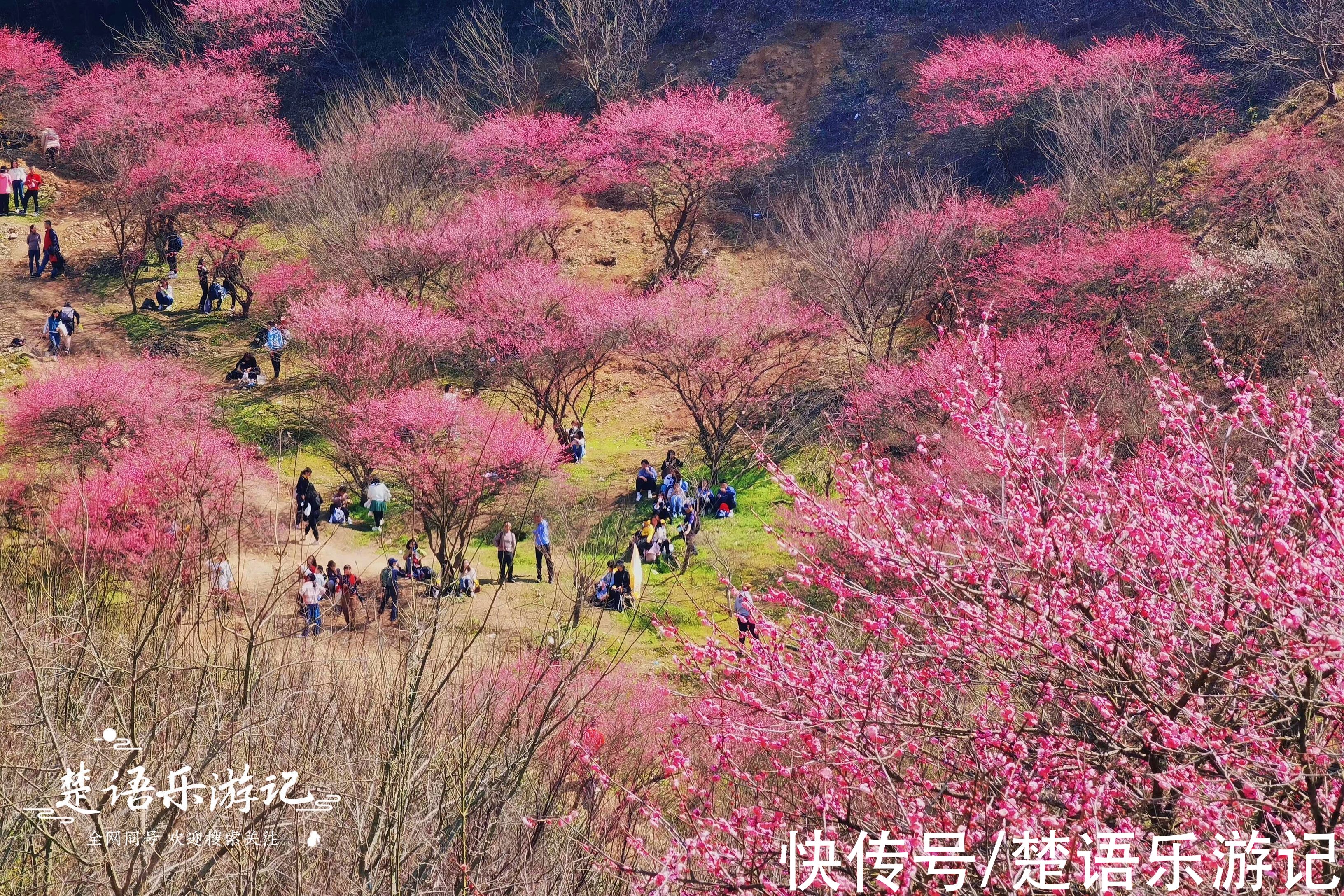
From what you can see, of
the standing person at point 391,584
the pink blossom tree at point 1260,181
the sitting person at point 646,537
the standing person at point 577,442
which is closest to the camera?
the standing person at point 391,584

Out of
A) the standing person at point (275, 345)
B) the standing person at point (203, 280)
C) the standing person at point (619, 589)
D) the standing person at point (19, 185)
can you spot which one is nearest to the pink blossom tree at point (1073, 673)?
the standing person at point (619, 589)

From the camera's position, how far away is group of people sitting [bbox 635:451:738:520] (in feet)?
71.1

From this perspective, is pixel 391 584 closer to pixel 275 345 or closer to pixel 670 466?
pixel 670 466

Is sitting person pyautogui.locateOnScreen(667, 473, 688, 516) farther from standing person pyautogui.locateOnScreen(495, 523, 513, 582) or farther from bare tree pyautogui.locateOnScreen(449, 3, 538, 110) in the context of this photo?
bare tree pyautogui.locateOnScreen(449, 3, 538, 110)

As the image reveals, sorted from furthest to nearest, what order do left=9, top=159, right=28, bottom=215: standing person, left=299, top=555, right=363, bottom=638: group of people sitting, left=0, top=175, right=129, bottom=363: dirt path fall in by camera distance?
left=9, top=159, right=28, bottom=215: standing person → left=0, top=175, right=129, bottom=363: dirt path → left=299, top=555, right=363, bottom=638: group of people sitting

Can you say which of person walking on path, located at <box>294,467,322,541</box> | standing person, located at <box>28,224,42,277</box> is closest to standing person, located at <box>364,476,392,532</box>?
person walking on path, located at <box>294,467,322,541</box>

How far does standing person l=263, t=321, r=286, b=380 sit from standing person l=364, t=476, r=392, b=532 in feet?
24.9

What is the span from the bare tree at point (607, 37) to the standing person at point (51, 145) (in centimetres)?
1624

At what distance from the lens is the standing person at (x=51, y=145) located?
3677 cm

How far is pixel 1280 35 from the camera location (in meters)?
31.1

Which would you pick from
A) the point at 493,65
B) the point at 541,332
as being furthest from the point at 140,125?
the point at 541,332

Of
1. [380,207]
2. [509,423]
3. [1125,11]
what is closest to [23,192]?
[380,207]

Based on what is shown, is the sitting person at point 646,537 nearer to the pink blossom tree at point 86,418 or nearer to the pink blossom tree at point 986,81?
the pink blossom tree at point 86,418

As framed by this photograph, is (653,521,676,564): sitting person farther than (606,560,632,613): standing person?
Yes
